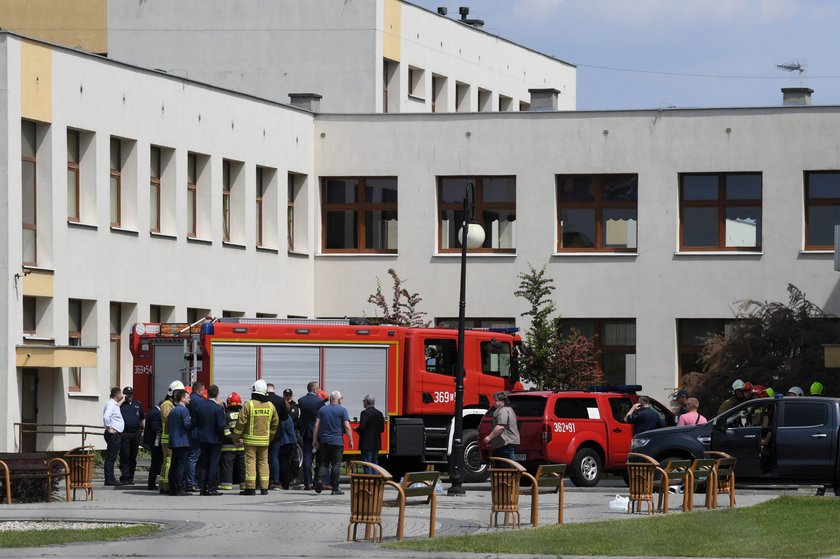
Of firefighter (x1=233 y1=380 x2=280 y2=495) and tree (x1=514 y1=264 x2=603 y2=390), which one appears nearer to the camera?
firefighter (x1=233 y1=380 x2=280 y2=495)

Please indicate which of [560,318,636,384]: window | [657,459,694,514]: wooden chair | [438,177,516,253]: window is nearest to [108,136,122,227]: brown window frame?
[438,177,516,253]: window

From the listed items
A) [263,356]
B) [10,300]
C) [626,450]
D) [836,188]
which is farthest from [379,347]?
[836,188]

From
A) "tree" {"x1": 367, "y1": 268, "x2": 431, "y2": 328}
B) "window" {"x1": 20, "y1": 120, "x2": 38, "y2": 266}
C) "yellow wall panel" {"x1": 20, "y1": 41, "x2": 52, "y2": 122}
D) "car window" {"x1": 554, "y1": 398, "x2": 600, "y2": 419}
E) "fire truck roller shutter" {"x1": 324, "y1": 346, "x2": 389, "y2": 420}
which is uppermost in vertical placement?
"yellow wall panel" {"x1": 20, "y1": 41, "x2": 52, "y2": 122}

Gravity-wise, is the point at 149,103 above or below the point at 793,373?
above

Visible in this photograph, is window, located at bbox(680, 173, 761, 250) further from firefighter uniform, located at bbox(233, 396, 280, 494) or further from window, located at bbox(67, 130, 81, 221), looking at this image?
firefighter uniform, located at bbox(233, 396, 280, 494)

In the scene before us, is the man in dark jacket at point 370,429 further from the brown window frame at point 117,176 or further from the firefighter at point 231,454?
the brown window frame at point 117,176

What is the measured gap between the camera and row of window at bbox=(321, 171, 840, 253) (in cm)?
4288

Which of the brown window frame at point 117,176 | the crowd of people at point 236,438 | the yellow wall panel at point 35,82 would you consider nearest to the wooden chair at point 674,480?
the crowd of people at point 236,438

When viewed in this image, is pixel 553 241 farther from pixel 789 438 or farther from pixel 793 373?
pixel 789 438

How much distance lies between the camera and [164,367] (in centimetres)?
3172

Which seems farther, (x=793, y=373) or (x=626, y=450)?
(x=793, y=373)

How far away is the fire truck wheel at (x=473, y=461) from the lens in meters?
30.5

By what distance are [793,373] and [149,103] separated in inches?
576

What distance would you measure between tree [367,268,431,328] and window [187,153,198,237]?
4383mm
